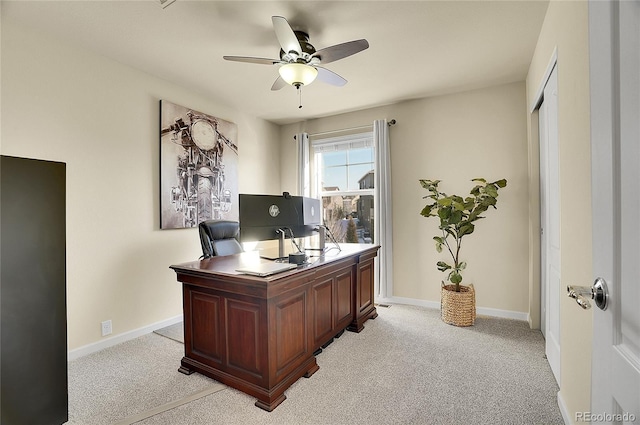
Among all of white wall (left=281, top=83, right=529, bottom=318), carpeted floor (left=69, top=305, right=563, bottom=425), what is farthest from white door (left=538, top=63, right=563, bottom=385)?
white wall (left=281, top=83, right=529, bottom=318)

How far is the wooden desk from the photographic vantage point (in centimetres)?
187

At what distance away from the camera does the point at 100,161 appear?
2707mm

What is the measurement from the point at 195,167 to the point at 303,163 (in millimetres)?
1701

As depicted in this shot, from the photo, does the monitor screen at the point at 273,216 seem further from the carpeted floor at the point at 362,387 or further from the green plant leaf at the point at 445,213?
the green plant leaf at the point at 445,213

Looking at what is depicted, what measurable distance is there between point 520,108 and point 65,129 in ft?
14.6

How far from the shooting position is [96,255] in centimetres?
267

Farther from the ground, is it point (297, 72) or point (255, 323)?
point (297, 72)

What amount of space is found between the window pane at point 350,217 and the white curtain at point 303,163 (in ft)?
1.11

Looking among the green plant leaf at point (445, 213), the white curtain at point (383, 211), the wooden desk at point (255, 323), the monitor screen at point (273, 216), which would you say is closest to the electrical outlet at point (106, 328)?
the wooden desk at point (255, 323)

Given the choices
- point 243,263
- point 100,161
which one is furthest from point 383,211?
point 100,161

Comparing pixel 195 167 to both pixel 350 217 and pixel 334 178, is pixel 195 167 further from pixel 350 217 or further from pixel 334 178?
pixel 350 217

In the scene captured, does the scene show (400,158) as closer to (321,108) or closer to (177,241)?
(321,108)

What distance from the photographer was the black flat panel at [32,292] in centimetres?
131

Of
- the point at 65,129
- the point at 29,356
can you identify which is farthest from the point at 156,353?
the point at 65,129
